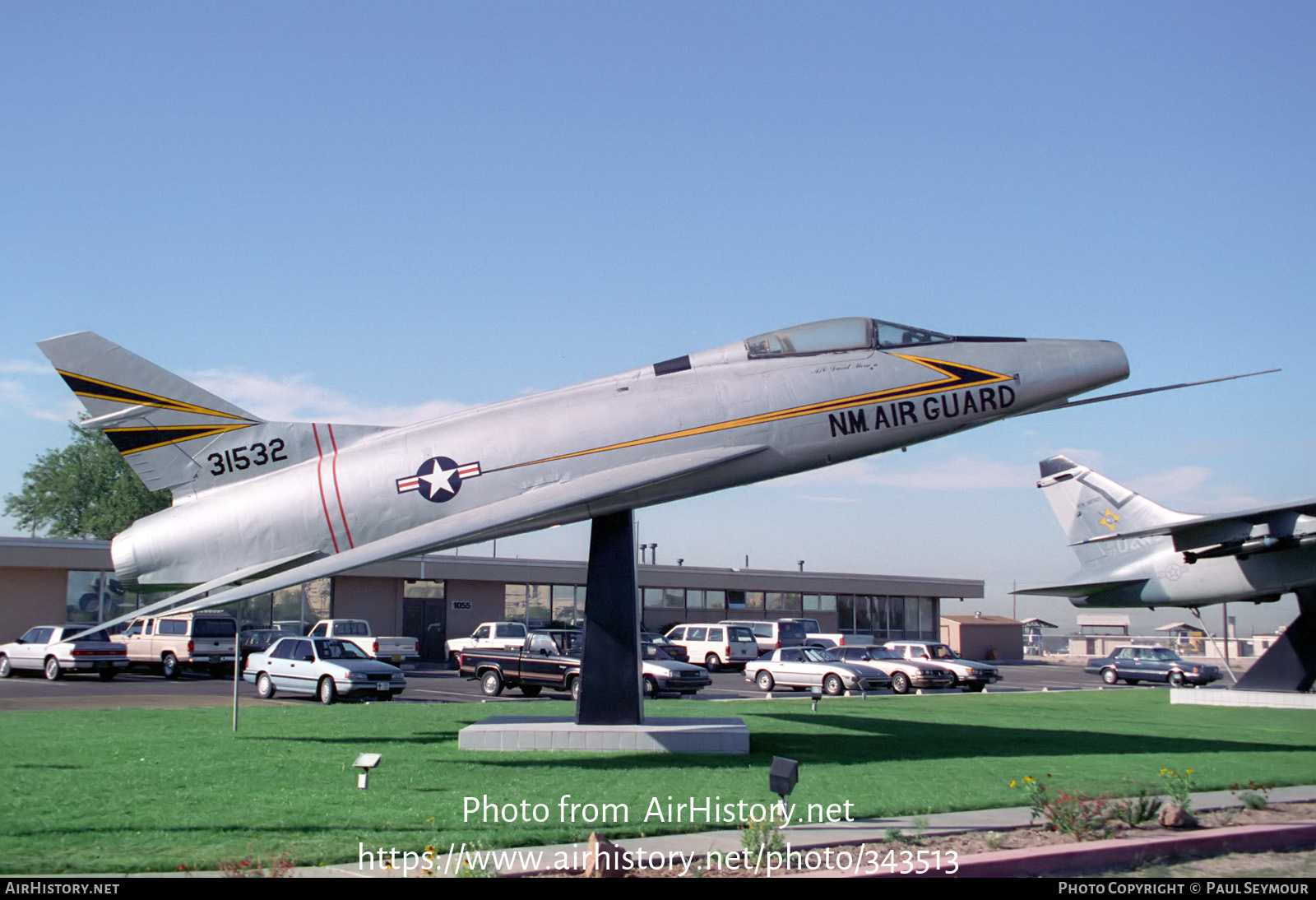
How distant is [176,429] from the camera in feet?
45.3

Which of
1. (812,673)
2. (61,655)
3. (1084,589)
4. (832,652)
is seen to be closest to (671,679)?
(812,673)

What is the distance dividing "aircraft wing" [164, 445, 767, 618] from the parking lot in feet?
34.8

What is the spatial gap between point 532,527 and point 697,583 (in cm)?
4072

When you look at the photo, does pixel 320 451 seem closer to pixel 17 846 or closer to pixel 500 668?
pixel 17 846

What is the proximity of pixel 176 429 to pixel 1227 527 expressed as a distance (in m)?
19.6

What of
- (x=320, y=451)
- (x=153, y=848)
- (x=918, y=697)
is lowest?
(x=918, y=697)

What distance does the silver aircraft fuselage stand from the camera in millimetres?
13133

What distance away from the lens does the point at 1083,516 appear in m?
26.5

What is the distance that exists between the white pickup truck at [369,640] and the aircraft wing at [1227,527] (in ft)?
72.8

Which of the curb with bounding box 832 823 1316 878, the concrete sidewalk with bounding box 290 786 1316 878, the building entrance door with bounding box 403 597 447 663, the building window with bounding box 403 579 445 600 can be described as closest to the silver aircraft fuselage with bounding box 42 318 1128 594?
the concrete sidewalk with bounding box 290 786 1316 878

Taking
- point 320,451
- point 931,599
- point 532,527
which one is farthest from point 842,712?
point 931,599

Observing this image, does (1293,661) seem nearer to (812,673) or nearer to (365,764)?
(812,673)

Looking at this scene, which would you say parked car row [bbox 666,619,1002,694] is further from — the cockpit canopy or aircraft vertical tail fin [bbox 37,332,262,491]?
aircraft vertical tail fin [bbox 37,332,262,491]

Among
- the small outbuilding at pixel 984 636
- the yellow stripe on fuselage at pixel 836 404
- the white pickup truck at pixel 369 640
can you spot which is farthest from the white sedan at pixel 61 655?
the small outbuilding at pixel 984 636
